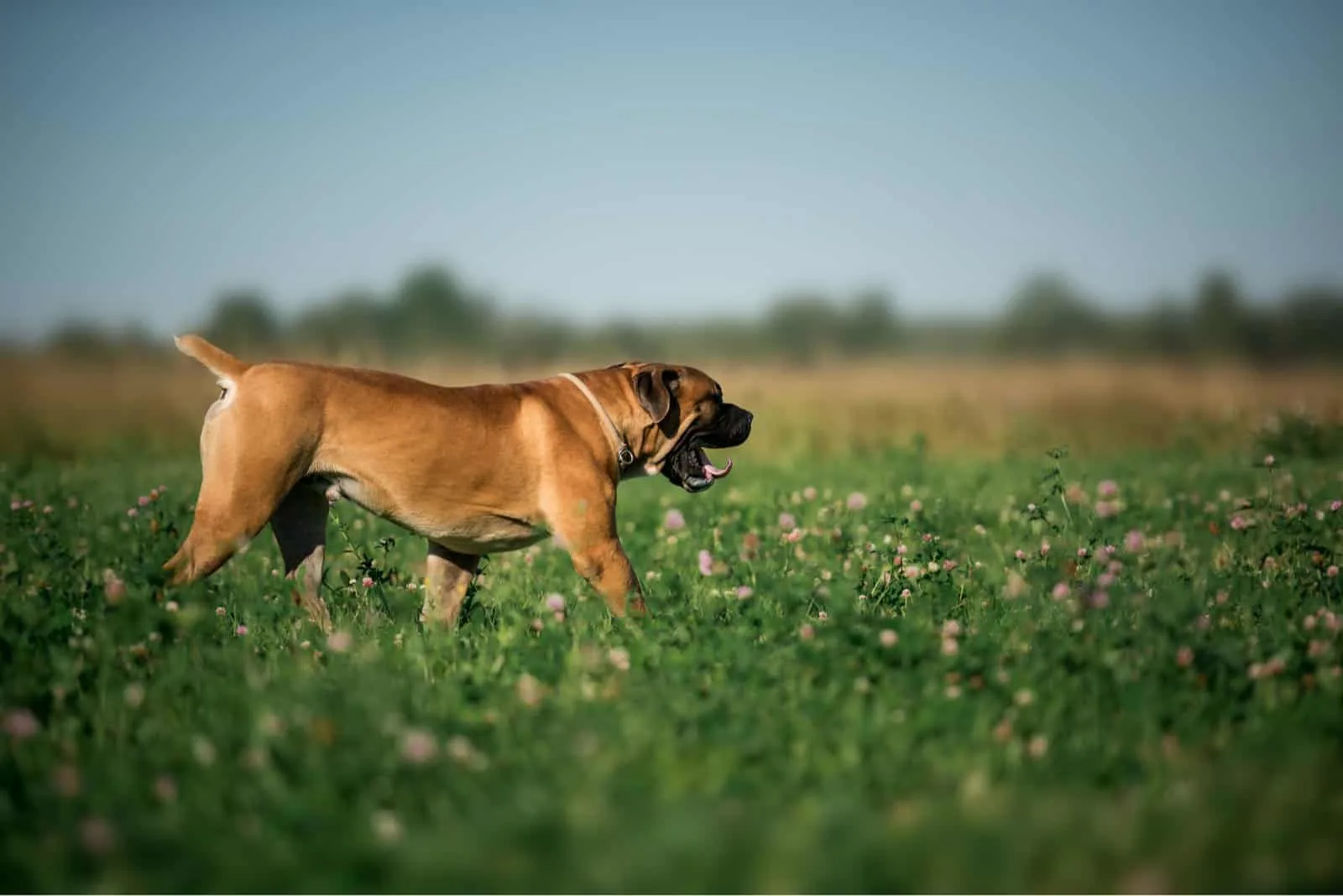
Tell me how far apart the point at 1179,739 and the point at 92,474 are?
1200 centimetres

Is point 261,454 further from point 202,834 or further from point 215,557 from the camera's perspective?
point 202,834

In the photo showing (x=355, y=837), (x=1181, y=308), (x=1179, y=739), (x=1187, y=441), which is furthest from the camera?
(x=1181, y=308)

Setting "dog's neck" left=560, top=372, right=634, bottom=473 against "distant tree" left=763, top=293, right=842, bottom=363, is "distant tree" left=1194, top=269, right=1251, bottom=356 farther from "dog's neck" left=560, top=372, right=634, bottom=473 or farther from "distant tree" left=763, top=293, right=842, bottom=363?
"dog's neck" left=560, top=372, right=634, bottom=473

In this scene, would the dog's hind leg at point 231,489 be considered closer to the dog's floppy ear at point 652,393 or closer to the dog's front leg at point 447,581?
the dog's front leg at point 447,581

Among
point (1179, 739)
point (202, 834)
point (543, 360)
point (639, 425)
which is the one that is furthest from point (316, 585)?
point (543, 360)

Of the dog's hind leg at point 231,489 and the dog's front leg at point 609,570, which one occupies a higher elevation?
the dog's hind leg at point 231,489

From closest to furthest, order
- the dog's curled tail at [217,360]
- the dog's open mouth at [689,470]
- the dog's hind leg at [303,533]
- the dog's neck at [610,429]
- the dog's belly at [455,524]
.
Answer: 1. the dog's curled tail at [217,360]
2. the dog's belly at [455,524]
3. the dog's hind leg at [303,533]
4. the dog's neck at [610,429]
5. the dog's open mouth at [689,470]

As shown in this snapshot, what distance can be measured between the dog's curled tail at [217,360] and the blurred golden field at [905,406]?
976 cm

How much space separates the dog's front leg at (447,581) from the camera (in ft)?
20.5

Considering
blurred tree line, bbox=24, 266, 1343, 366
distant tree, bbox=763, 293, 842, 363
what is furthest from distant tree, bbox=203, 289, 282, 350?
distant tree, bbox=763, 293, 842, 363

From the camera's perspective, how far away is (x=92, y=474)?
1285 cm

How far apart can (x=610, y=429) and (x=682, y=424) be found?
1.84 ft

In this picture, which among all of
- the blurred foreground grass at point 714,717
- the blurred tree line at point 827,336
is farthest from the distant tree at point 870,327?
the blurred foreground grass at point 714,717

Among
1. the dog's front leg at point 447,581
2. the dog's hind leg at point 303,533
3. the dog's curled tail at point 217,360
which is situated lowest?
the dog's front leg at point 447,581
